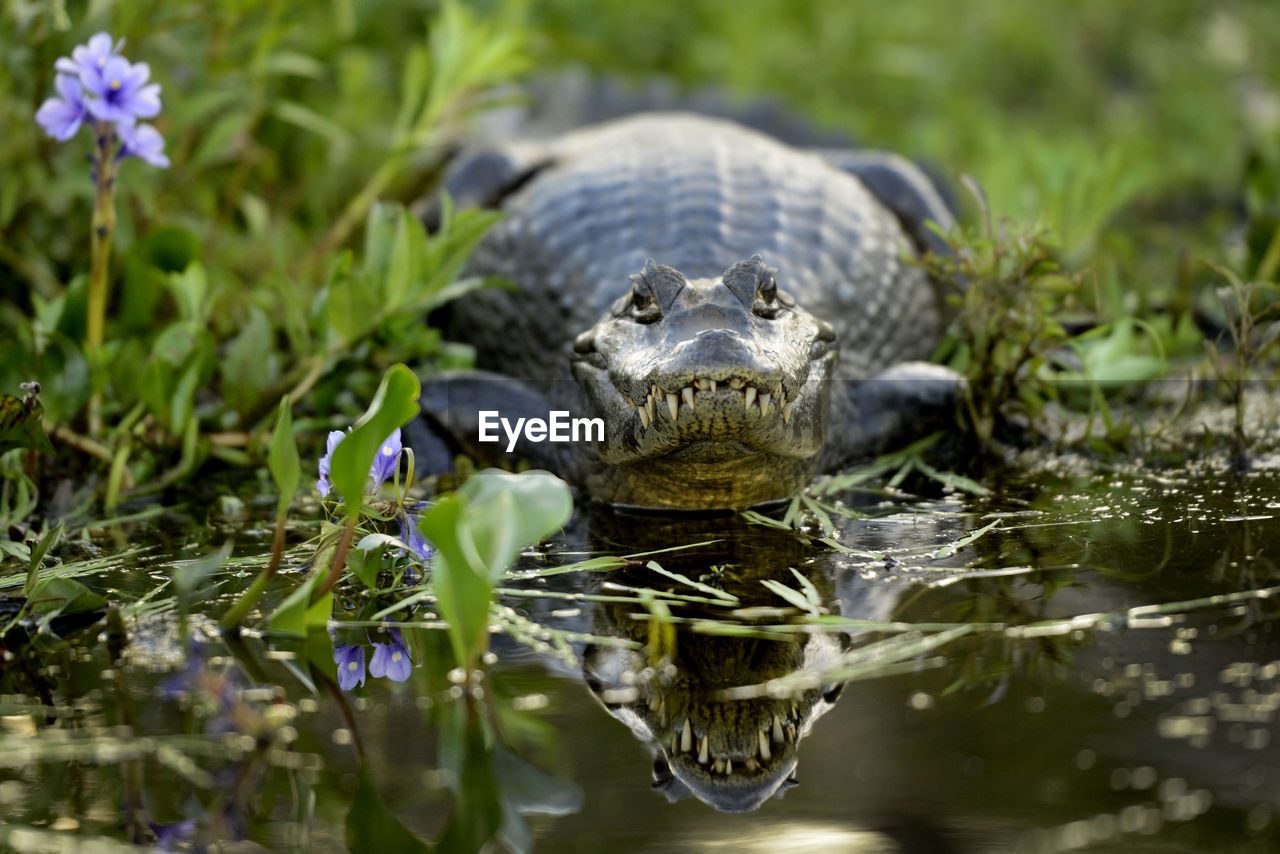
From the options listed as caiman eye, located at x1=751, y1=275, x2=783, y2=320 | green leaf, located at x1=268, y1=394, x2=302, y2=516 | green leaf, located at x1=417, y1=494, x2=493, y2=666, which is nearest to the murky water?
green leaf, located at x1=417, y1=494, x2=493, y2=666

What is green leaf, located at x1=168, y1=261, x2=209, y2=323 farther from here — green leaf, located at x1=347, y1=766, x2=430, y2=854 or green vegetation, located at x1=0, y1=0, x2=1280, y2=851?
green leaf, located at x1=347, y1=766, x2=430, y2=854

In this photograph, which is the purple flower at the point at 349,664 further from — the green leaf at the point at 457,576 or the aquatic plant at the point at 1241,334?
the aquatic plant at the point at 1241,334

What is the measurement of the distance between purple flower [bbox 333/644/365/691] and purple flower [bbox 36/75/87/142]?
4.43ft

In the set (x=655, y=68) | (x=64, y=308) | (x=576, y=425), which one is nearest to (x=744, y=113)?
(x=655, y=68)

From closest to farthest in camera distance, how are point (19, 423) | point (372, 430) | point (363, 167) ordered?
1. point (372, 430)
2. point (19, 423)
3. point (363, 167)

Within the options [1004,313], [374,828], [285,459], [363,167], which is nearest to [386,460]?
[285,459]

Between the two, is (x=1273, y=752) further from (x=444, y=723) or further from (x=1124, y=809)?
(x=444, y=723)

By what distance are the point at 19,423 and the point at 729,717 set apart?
1.42 metres

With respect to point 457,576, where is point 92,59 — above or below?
above

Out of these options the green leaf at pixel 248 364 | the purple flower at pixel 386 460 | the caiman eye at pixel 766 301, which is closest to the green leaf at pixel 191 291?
the green leaf at pixel 248 364

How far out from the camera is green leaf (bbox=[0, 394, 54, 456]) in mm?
2113

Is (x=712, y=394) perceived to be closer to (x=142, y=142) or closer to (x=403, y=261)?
(x=403, y=261)

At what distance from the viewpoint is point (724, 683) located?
1.60 meters

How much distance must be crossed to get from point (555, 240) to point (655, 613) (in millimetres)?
1974
